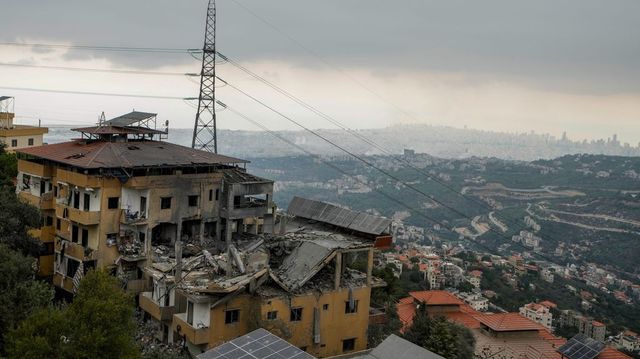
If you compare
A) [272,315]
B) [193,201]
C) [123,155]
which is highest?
[123,155]

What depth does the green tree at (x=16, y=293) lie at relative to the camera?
18562 mm

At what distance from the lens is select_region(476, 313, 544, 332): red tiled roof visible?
3722 cm

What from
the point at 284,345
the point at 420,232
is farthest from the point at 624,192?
the point at 284,345

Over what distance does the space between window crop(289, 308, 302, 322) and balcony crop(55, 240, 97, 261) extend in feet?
32.3

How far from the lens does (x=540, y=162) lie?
198000 millimetres

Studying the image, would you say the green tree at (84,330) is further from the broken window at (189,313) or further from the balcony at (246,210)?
the balcony at (246,210)

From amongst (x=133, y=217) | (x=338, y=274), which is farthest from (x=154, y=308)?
(x=338, y=274)

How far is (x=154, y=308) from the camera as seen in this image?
25156 millimetres

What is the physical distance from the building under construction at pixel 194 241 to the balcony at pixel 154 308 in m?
0.08

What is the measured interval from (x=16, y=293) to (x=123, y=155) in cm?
1159

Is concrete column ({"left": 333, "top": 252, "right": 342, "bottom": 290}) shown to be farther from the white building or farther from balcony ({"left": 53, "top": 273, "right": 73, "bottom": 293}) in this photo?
the white building

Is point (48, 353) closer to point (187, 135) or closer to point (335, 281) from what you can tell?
point (335, 281)

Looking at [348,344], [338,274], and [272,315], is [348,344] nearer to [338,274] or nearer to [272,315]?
[338,274]

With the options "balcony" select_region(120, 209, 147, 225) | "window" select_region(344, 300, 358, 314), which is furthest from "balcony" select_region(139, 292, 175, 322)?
"window" select_region(344, 300, 358, 314)
